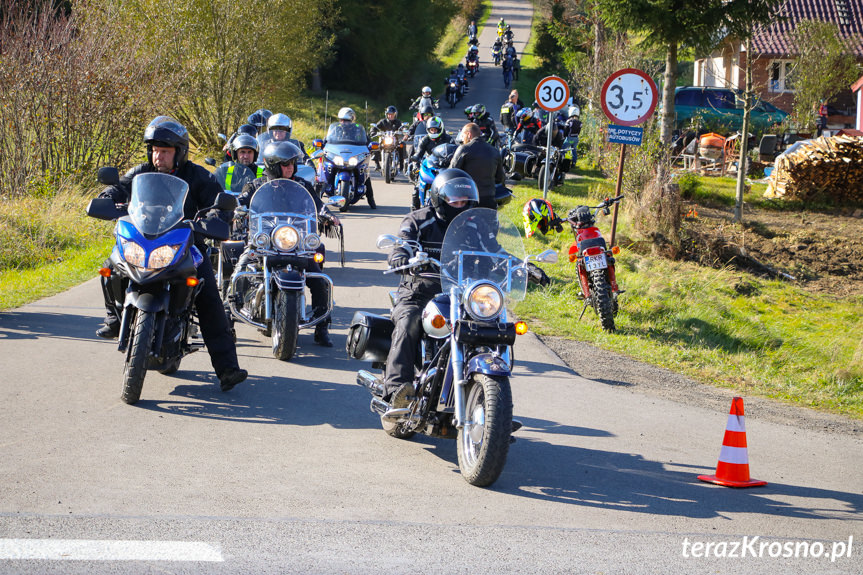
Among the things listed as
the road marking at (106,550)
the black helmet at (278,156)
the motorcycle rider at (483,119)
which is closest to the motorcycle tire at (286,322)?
the black helmet at (278,156)

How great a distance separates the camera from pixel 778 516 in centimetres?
542

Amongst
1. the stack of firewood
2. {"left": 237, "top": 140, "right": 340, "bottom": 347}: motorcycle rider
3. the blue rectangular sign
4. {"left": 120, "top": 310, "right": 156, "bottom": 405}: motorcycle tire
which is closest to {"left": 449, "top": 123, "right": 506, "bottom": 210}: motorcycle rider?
the blue rectangular sign

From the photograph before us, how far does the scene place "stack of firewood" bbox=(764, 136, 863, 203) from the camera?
871 inches

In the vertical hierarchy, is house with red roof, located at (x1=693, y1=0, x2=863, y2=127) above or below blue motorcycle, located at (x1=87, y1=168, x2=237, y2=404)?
above

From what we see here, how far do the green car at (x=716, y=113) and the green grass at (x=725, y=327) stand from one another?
16394 millimetres

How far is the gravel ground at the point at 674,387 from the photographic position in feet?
26.4

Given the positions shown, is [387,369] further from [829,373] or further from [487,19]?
[487,19]

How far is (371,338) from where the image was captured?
21.6 ft

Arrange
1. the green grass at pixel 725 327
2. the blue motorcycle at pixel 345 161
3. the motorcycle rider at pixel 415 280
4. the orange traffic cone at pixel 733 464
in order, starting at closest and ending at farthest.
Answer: the orange traffic cone at pixel 733 464, the motorcycle rider at pixel 415 280, the green grass at pixel 725 327, the blue motorcycle at pixel 345 161

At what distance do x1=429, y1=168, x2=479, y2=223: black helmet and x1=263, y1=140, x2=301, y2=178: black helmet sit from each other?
11.2 ft

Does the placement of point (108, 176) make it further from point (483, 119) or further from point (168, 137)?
point (483, 119)

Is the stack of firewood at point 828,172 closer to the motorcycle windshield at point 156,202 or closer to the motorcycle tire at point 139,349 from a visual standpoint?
the motorcycle windshield at point 156,202

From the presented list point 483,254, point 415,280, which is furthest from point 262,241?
point 483,254

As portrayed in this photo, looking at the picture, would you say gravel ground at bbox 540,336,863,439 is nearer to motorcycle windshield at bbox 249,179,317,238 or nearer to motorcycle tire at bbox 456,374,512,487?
motorcycle windshield at bbox 249,179,317,238
